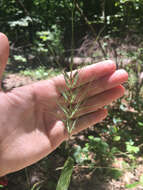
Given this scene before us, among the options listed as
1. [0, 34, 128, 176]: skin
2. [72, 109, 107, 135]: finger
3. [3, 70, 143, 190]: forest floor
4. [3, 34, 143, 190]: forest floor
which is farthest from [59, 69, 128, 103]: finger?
[3, 70, 143, 190]: forest floor

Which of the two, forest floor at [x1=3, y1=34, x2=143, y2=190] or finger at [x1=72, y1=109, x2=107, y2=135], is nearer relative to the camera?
finger at [x1=72, y1=109, x2=107, y2=135]

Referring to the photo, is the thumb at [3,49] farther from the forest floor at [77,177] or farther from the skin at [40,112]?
the forest floor at [77,177]

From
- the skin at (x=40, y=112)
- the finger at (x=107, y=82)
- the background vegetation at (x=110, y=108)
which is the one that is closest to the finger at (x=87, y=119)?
the skin at (x=40, y=112)

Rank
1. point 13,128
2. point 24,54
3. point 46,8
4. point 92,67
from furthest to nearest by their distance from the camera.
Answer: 1. point 24,54
2. point 46,8
3. point 92,67
4. point 13,128

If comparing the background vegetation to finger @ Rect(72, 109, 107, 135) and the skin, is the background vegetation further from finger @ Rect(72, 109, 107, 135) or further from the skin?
finger @ Rect(72, 109, 107, 135)

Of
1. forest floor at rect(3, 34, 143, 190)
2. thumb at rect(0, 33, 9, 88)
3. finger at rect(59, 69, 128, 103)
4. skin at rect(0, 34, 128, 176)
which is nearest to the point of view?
thumb at rect(0, 33, 9, 88)

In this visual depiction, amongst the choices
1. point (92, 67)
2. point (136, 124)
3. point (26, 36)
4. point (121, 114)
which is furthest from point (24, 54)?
point (92, 67)

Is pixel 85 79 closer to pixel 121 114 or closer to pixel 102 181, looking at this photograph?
pixel 102 181

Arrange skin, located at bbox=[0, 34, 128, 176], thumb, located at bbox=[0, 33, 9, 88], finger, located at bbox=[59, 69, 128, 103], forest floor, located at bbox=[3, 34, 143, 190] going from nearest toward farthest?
1. thumb, located at bbox=[0, 33, 9, 88]
2. skin, located at bbox=[0, 34, 128, 176]
3. finger, located at bbox=[59, 69, 128, 103]
4. forest floor, located at bbox=[3, 34, 143, 190]
